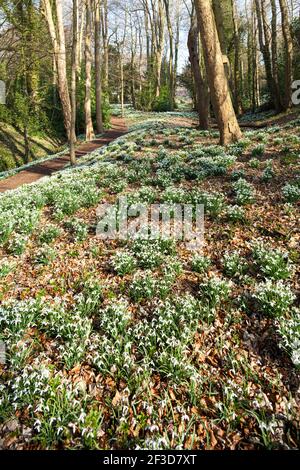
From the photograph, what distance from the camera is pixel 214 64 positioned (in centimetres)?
977

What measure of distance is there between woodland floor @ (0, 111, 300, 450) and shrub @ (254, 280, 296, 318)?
0.05 ft

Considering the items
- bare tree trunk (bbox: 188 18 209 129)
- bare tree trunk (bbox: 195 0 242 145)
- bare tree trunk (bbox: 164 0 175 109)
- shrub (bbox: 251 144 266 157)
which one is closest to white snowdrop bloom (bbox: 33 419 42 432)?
shrub (bbox: 251 144 266 157)

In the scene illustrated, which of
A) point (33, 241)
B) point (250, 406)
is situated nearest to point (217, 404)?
point (250, 406)

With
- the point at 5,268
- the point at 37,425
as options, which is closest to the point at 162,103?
the point at 5,268

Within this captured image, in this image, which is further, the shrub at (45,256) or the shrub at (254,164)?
the shrub at (254,164)

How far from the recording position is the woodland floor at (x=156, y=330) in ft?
9.89

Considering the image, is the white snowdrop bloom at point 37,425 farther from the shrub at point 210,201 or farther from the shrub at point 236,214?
the shrub at point 210,201

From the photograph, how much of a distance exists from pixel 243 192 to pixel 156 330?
13.2 feet

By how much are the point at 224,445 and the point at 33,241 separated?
5102 millimetres

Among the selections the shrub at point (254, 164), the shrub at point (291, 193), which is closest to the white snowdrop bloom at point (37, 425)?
the shrub at point (291, 193)

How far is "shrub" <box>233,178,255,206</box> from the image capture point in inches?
261

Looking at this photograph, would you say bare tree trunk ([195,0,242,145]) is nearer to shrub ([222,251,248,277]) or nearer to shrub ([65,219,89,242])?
shrub ([65,219,89,242])

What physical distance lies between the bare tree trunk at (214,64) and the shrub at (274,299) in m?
7.81
